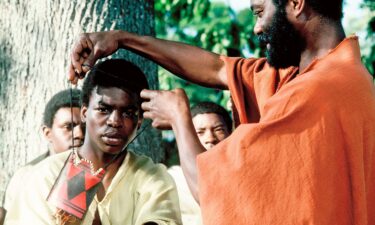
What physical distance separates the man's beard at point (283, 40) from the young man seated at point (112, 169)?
104 cm

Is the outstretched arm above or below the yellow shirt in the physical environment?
above

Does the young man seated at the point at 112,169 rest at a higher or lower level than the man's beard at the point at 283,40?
lower

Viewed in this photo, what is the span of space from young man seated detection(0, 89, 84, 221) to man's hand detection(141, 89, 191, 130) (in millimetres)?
1607

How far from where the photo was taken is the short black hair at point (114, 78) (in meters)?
3.91

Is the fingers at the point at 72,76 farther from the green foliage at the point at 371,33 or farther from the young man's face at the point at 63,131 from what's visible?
the green foliage at the point at 371,33

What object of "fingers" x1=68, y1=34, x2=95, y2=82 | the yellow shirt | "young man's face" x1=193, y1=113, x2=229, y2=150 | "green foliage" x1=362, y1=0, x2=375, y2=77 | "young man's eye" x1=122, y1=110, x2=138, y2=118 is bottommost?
the yellow shirt

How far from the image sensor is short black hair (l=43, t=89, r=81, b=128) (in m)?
4.69

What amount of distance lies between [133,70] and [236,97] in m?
0.94

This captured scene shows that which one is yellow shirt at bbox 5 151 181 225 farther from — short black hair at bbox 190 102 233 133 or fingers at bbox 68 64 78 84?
short black hair at bbox 190 102 233 133

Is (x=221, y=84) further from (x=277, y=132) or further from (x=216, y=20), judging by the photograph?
(x=216, y=20)

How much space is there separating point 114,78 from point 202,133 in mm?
1633

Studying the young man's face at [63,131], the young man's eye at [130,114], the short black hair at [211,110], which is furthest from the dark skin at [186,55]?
the short black hair at [211,110]

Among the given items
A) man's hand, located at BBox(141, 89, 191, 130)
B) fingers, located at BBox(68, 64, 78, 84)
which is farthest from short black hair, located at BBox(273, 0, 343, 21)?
fingers, located at BBox(68, 64, 78, 84)

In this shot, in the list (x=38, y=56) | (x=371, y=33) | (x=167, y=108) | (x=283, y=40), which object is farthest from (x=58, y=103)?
(x=371, y=33)
